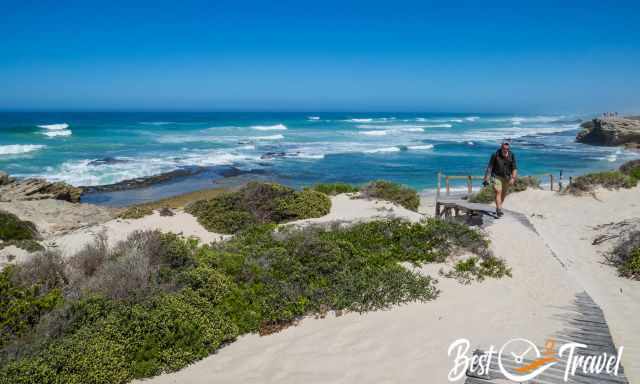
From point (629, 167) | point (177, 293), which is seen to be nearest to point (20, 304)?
point (177, 293)

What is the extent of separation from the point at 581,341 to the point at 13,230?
1371 cm

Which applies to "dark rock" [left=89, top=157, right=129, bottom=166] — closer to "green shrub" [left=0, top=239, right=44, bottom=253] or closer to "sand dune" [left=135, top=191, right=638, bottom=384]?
"green shrub" [left=0, top=239, right=44, bottom=253]

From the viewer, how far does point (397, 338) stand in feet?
18.1

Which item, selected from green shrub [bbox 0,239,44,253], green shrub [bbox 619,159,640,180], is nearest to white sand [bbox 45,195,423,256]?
green shrub [bbox 0,239,44,253]

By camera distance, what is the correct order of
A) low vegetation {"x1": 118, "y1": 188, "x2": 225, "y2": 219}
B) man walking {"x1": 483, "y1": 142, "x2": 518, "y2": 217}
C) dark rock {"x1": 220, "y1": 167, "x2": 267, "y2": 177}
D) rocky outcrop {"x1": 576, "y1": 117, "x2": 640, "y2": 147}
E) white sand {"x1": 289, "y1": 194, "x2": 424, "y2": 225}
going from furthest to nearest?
rocky outcrop {"x1": 576, "y1": 117, "x2": 640, "y2": 147}, dark rock {"x1": 220, "y1": 167, "x2": 267, "y2": 177}, low vegetation {"x1": 118, "y1": 188, "x2": 225, "y2": 219}, white sand {"x1": 289, "y1": 194, "x2": 424, "y2": 225}, man walking {"x1": 483, "y1": 142, "x2": 518, "y2": 217}

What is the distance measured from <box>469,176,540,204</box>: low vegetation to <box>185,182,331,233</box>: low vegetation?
5.50m

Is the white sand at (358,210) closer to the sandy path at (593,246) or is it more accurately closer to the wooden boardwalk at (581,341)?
the sandy path at (593,246)

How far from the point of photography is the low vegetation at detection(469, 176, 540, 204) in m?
15.3

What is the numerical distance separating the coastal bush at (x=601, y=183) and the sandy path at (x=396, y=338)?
419 inches

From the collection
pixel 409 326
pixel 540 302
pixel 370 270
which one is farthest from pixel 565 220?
pixel 409 326

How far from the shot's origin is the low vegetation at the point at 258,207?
484 inches

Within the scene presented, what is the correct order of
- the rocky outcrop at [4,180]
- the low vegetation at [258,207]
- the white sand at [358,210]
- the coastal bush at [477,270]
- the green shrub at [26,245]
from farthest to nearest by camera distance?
the rocky outcrop at [4,180] → the low vegetation at [258,207] → the white sand at [358,210] → the green shrub at [26,245] → the coastal bush at [477,270]

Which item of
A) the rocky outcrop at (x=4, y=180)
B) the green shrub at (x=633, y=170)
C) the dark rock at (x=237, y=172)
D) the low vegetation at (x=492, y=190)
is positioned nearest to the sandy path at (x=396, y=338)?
the low vegetation at (x=492, y=190)

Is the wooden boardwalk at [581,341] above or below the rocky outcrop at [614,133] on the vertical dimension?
below
